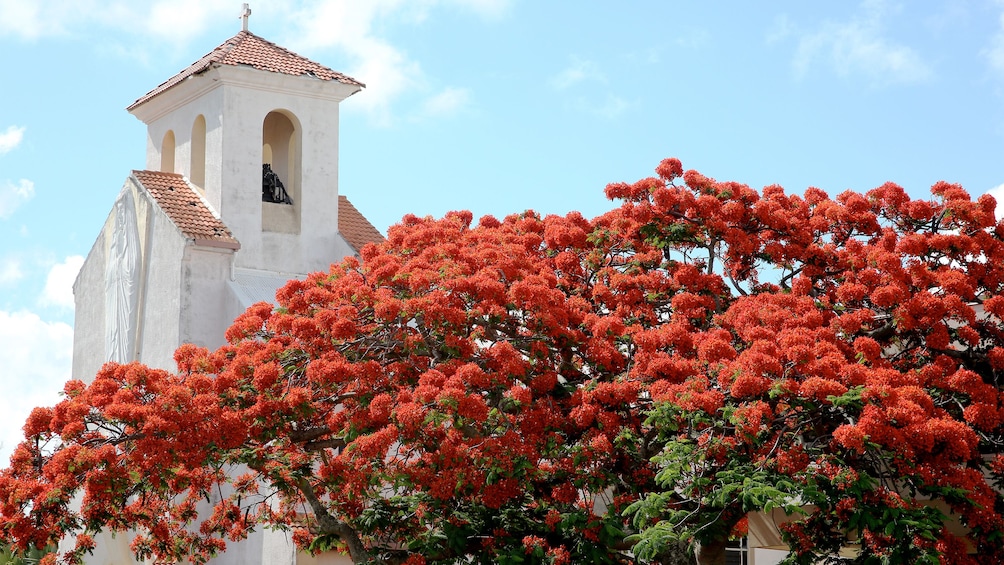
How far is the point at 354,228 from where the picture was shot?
23406 millimetres

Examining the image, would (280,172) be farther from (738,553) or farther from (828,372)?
(828,372)

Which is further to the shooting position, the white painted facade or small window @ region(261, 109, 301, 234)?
small window @ region(261, 109, 301, 234)

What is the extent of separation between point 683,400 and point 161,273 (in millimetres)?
12582

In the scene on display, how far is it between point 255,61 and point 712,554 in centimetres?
1296

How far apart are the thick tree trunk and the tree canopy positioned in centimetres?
2

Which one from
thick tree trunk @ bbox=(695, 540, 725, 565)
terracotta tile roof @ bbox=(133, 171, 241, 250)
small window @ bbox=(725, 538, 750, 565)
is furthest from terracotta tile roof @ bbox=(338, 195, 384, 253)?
thick tree trunk @ bbox=(695, 540, 725, 565)

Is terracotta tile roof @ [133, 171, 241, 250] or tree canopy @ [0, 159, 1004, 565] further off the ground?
terracotta tile roof @ [133, 171, 241, 250]

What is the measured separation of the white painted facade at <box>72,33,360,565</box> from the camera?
20328 millimetres

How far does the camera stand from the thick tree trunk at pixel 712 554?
12.0m

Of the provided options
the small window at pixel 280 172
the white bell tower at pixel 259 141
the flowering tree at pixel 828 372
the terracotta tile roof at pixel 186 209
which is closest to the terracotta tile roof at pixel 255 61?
the white bell tower at pixel 259 141

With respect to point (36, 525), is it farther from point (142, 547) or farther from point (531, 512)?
point (531, 512)

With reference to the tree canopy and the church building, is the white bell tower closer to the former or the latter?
the church building

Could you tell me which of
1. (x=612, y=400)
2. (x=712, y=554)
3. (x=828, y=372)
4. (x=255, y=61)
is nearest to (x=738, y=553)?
(x=712, y=554)

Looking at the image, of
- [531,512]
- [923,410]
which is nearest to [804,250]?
[923,410]
